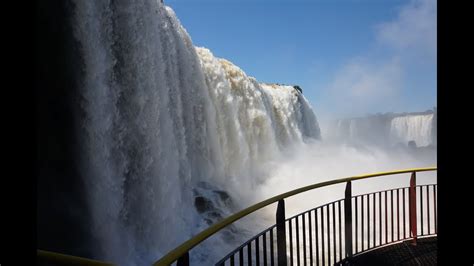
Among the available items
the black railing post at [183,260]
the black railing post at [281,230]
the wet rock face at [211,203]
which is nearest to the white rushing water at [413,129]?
the wet rock face at [211,203]

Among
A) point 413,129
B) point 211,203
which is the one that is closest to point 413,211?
point 211,203

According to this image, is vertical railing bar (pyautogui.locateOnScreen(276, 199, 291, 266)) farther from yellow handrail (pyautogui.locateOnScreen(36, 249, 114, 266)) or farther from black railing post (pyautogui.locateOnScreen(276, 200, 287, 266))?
yellow handrail (pyautogui.locateOnScreen(36, 249, 114, 266))

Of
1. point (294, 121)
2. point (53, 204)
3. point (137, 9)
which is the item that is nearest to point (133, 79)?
point (137, 9)

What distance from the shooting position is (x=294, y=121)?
2867 cm

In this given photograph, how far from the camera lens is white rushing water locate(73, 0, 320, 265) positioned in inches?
306

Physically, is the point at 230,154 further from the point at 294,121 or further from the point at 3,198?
the point at 3,198

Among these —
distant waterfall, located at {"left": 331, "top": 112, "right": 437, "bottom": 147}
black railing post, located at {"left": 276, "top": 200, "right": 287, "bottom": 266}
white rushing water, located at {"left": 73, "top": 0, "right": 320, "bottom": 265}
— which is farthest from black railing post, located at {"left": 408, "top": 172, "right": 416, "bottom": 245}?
distant waterfall, located at {"left": 331, "top": 112, "right": 437, "bottom": 147}

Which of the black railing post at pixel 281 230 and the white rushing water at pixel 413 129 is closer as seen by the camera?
the black railing post at pixel 281 230

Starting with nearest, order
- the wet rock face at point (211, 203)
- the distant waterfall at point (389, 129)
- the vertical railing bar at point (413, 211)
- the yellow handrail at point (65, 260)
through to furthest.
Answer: the yellow handrail at point (65, 260)
the vertical railing bar at point (413, 211)
the wet rock face at point (211, 203)
the distant waterfall at point (389, 129)

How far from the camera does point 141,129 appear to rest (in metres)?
9.28

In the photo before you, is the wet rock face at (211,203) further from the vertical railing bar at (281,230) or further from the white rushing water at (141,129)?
the vertical railing bar at (281,230)

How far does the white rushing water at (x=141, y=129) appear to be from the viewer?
7.78 meters

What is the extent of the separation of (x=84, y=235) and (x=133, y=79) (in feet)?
13.3

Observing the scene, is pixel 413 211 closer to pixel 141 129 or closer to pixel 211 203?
pixel 141 129
